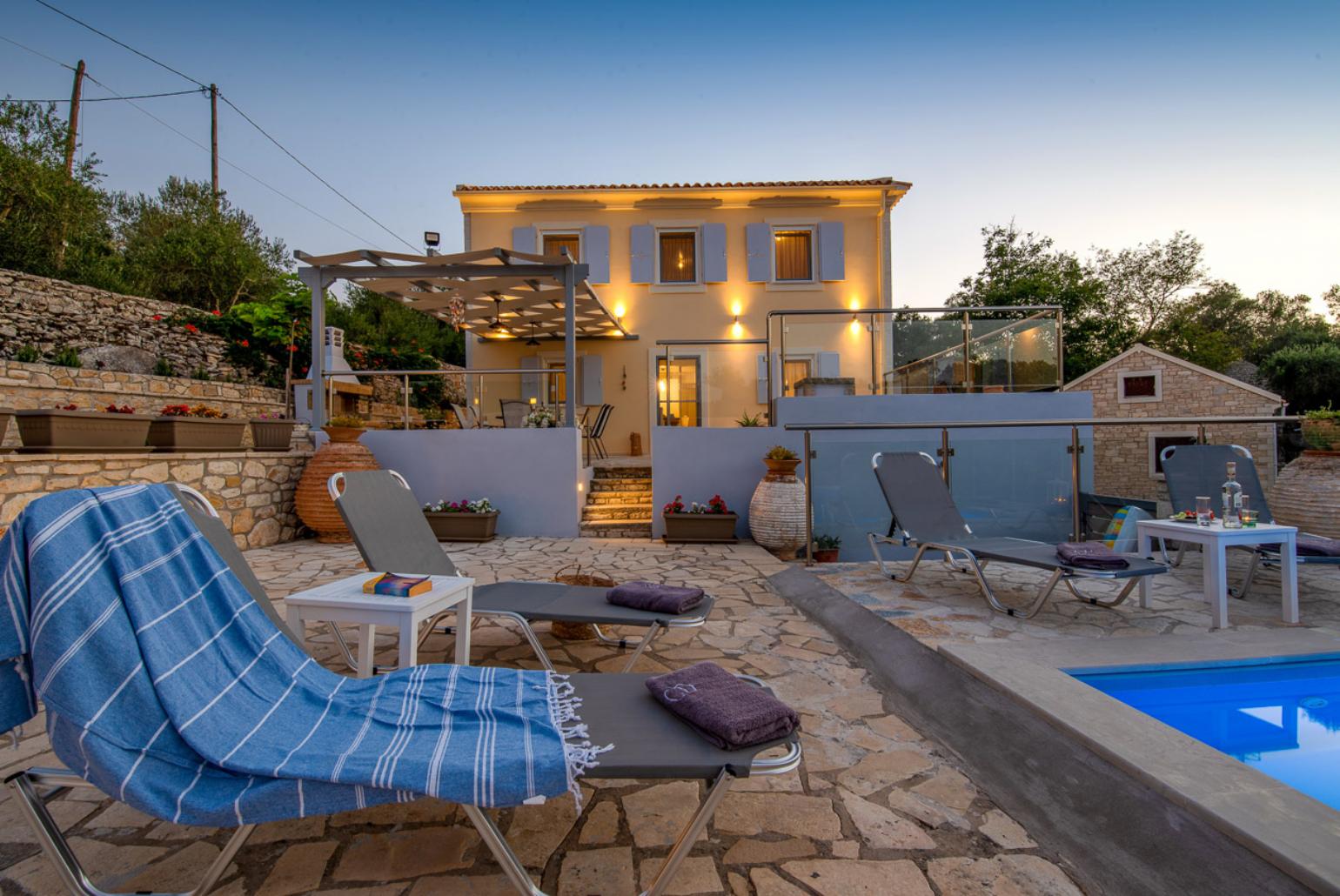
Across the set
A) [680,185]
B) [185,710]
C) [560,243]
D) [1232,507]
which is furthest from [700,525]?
[680,185]

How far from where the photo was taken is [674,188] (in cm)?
1182

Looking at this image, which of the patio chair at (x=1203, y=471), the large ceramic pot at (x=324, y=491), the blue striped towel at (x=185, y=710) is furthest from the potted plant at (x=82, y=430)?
the patio chair at (x=1203, y=471)

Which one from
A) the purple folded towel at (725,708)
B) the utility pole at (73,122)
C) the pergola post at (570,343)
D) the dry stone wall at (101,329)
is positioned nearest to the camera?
the purple folded towel at (725,708)

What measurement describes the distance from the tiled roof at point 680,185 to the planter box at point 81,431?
292 inches

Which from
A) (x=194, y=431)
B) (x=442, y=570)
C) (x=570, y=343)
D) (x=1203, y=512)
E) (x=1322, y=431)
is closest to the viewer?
(x=442, y=570)

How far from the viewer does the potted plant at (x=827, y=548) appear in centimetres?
640

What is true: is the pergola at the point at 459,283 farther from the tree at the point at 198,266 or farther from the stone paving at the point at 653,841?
the tree at the point at 198,266

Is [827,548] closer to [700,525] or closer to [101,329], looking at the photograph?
[700,525]

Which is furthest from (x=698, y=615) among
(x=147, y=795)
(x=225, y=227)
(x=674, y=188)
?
(x=225, y=227)

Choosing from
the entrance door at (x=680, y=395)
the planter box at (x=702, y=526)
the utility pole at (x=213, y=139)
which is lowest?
the planter box at (x=702, y=526)

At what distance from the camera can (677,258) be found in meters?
12.1

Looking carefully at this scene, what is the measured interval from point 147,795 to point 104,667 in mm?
301

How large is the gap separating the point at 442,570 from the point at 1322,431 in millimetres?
7406

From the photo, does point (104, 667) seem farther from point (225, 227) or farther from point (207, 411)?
point (225, 227)
